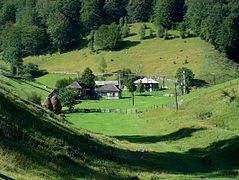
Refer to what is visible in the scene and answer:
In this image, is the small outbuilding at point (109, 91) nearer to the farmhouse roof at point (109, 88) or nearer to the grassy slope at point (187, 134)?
the farmhouse roof at point (109, 88)

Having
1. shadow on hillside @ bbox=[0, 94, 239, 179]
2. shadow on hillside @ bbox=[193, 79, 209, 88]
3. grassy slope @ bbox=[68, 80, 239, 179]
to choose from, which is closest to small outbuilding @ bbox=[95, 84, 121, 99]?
shadow on hillside @ bbox=[193, 79, 209, 88]

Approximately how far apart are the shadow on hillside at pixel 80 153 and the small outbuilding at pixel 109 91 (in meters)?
92.9

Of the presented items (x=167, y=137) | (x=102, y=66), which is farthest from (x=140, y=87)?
(x=167, y=137)

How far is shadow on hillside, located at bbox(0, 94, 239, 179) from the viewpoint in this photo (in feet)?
96.9

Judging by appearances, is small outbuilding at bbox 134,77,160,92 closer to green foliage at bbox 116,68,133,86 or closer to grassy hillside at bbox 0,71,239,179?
green foliage at bbox 116,68,133,86

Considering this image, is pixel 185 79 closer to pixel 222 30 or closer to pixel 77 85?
pixel 77 85

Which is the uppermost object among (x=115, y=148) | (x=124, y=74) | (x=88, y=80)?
(x=115, y=148)

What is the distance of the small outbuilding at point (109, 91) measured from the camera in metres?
149

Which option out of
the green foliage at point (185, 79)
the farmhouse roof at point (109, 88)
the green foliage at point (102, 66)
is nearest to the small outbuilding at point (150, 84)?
the farmhouse roof at point (109, 88)

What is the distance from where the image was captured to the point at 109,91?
149m

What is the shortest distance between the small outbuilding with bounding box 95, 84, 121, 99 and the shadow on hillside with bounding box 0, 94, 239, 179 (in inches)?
3657

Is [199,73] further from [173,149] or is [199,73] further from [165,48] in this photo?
[173,149]

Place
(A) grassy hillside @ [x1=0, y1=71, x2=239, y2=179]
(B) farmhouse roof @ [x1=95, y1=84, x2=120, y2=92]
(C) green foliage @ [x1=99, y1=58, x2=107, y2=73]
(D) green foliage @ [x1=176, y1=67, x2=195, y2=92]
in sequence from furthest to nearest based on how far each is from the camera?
(C) green foliage @ [x1=99, y1=58, x2=107, y2=73] → (B) farmhouse roof @ [x1=95, y1=84, x2=120, y2=92] → (D) green foliage @ [x1=176, y1=67, x2=195, y2=92] → (A) grassy hillside @ [x1=0, y1=71, x2=239, y2=179]

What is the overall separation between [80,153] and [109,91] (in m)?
113
